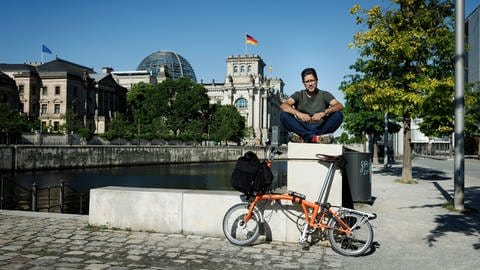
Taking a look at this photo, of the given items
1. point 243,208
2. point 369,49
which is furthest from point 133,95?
point 243,208

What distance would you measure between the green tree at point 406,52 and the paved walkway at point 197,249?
Answer: 9.16 m

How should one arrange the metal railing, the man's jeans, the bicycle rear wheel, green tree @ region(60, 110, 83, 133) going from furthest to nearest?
1. green tree @ region(60, 110, 83, 133)
2. the metal railing
3. the man's jeans
4. the bicycle rear wheel

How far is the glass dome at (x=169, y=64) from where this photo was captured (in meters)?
149

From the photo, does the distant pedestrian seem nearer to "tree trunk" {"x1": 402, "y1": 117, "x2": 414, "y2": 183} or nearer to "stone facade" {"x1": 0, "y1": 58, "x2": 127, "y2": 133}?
"tree trunk" {"x1": 402, "y1": 117, "x2": 414, "y2": 183}

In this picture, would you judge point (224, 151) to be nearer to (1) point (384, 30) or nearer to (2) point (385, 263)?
(1) point (384, 30)

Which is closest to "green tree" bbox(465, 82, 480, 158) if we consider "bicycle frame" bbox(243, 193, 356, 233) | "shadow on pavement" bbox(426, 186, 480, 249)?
"shadow on pavement" bbox(426, 186, 480, 249)

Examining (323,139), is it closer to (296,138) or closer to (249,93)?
(296,138)

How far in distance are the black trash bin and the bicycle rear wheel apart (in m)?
5.37

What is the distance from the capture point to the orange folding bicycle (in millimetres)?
6627

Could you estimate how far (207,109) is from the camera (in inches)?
4075

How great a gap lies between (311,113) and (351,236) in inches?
94.0

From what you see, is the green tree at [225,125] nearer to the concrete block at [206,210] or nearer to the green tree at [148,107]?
the green tree at [148,107]

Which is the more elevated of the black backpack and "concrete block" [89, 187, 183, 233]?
the black backpack

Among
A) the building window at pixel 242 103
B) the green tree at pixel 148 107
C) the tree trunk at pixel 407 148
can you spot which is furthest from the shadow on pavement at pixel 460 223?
the building window at pixel 242 103
